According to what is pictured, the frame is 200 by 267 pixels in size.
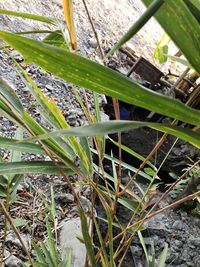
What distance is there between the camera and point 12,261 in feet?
3.86

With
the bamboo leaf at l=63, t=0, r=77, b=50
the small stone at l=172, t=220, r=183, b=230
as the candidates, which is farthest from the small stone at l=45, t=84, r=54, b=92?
the bamboo leaf at l=63, t=0, r=77, b=50

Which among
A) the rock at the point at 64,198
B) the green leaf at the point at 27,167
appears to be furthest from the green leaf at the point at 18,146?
the rock at the point at 64,198

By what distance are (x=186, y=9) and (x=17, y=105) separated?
38cm

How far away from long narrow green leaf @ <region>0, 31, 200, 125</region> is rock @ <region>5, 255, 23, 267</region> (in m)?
0.95

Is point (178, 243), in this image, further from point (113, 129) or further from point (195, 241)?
point (113, 129)

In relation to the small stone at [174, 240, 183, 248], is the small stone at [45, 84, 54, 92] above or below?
above

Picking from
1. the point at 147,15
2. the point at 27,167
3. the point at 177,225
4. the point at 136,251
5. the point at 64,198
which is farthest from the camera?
the point at 177,225

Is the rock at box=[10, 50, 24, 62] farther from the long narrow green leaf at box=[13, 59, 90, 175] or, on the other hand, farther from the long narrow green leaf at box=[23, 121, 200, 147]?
the long narrow green leaf at box=[23, 121, 200, 147]

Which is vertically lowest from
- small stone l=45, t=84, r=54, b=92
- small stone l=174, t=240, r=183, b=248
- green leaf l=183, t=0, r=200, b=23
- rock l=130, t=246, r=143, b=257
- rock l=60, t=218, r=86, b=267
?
rock l=130, t=246, r=143, b=257

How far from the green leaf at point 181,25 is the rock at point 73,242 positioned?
976mm

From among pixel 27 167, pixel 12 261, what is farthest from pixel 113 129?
pixel 12 261

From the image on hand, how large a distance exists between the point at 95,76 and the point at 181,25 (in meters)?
0.10

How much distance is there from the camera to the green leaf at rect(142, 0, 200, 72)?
354 millimetres

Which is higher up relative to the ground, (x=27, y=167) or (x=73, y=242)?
(x=27, y=167)
